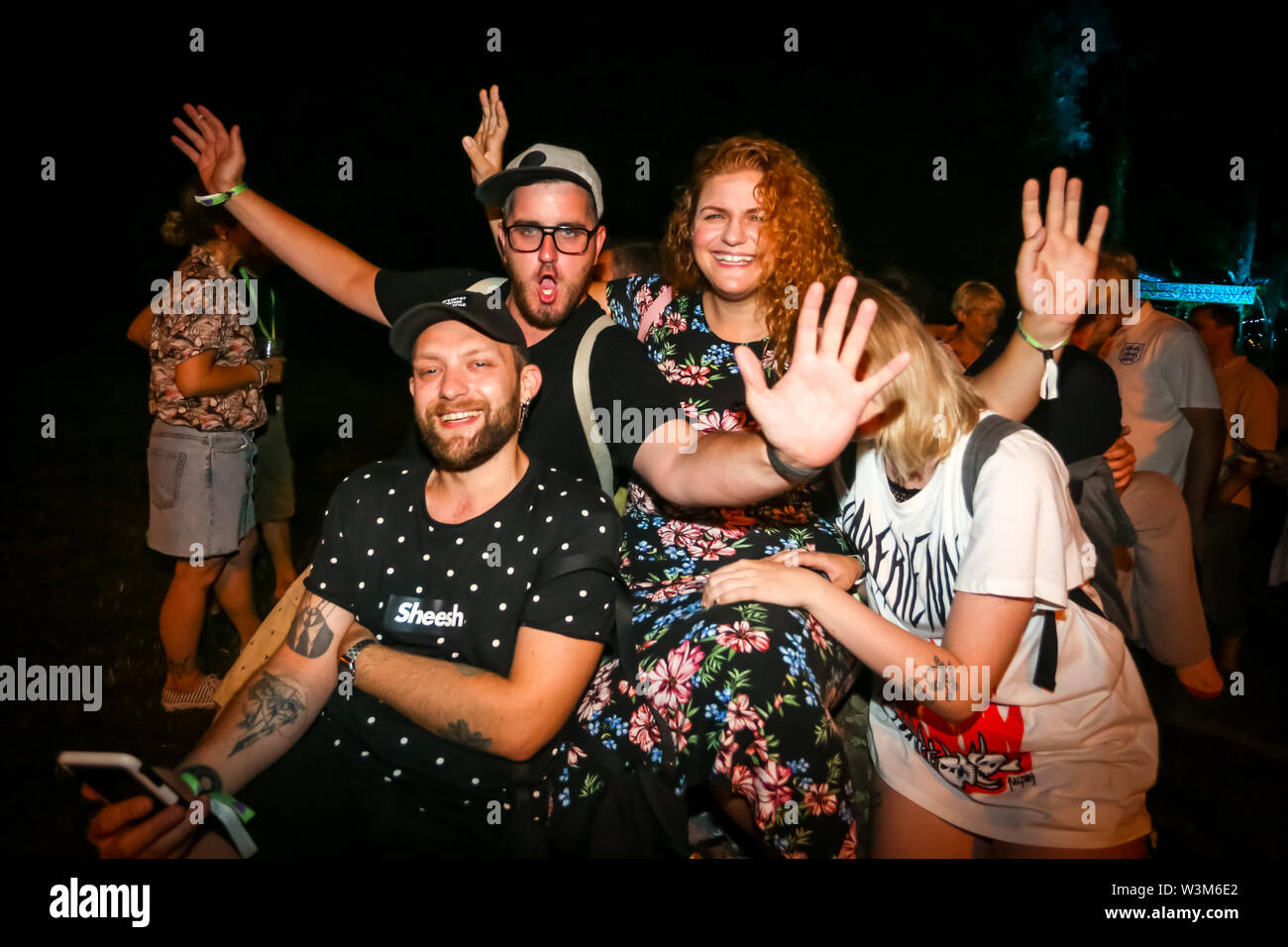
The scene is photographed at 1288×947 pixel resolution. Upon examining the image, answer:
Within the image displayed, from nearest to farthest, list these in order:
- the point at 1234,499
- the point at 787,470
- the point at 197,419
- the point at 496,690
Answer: the point at 787,470 → the point at 496,690 → the point at 197,419 → the point at 1234,499

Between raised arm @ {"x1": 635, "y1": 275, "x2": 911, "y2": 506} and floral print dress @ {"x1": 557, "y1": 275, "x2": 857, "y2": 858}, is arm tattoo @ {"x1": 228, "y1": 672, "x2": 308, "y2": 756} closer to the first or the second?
floral print dress @ {"x1": 557, "y1": 275, "x2": 857, "y2": 858}

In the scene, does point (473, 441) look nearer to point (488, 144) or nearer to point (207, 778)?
point (207, 778)

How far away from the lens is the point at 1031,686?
208 centimetres

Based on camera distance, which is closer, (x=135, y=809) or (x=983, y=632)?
(x=135, y=809)

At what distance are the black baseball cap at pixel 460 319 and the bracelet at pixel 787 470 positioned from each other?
87cm

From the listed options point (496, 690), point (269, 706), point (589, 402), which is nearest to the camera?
point (496, 690)

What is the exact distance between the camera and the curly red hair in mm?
2646

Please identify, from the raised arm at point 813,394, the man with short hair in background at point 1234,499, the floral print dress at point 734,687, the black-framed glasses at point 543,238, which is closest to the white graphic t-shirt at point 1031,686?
the floral print dress at point 734,687

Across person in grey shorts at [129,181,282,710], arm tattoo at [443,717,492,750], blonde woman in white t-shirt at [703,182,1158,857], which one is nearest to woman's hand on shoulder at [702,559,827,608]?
blonde woman in white t-shirt at [703,182,1158,857]

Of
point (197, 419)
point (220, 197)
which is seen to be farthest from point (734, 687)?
point (197, 419)

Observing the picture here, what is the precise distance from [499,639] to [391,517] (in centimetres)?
52

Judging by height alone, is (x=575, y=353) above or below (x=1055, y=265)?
below

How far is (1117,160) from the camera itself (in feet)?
53.1

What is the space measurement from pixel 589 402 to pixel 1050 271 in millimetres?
1477
